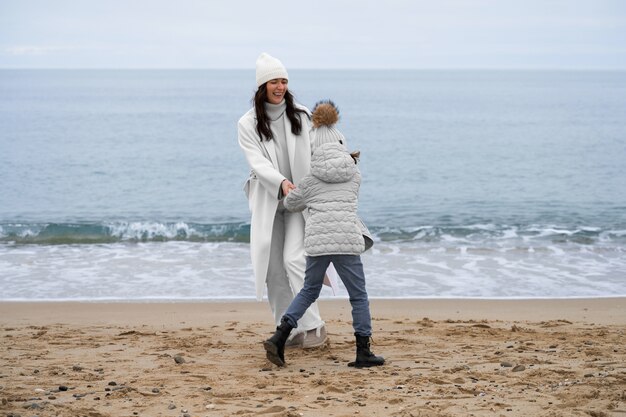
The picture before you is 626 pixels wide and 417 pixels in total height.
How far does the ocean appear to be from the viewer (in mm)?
10945

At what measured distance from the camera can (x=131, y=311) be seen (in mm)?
8938

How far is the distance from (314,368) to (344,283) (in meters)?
0.57

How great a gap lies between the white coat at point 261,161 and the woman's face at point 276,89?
0.16 m

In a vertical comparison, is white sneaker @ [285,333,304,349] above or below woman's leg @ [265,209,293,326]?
below

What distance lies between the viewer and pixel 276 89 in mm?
5961

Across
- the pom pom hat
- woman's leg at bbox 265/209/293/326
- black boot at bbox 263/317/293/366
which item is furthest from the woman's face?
black boot at bbox 263/317/293/366

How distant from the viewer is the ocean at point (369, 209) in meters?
10.9

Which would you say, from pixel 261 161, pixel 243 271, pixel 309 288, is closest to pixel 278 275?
pixel 309 288

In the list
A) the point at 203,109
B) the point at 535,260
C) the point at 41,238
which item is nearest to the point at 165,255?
the point at 41,238

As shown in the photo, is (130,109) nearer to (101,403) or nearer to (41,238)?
(41,238)

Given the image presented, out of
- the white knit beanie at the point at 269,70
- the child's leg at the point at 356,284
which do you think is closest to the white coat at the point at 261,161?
the white knit beanie at the point at 269,70

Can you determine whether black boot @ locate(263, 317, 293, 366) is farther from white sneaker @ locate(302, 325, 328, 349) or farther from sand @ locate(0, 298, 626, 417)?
white sneaker @ locate(302, 325, 328, 349)

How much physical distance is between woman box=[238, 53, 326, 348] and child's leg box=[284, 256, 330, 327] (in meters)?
0.29

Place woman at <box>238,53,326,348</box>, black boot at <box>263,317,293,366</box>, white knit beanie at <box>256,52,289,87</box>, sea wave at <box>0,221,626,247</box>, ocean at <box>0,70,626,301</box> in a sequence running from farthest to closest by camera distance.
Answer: sea wave at <box>0,221,626,247</box>
ocean at <box>0,70,626,301</box>
woman at <box>238,53,326,348</box>
white knit beanie at <box>256,52,289,87</box>
black boot at <box>263,317,293,366</box>
